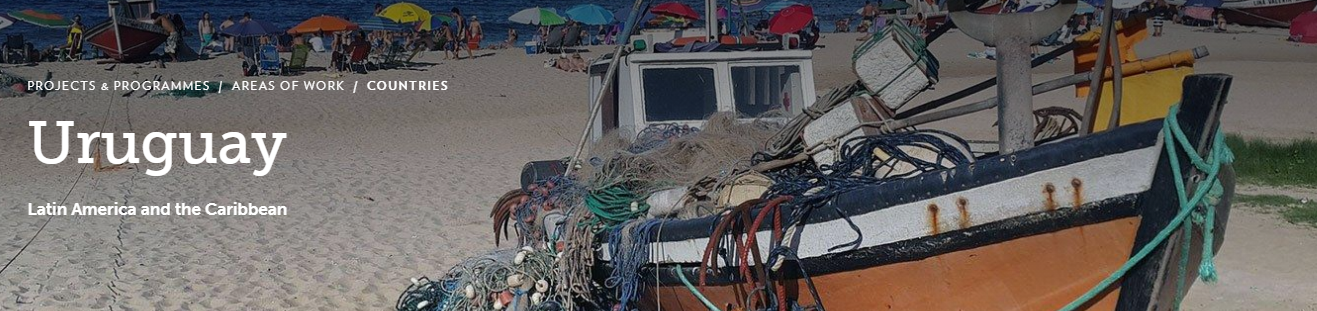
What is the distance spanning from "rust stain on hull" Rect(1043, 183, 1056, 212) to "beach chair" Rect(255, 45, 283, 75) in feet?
70.4

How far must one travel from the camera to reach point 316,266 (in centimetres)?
920

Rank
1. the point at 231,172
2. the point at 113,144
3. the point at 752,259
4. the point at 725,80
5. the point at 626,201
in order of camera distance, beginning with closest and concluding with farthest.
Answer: the point at 752,259 < the point at 626,201 < the point at 725,80 < the point at 231,172 < the point at 113,144

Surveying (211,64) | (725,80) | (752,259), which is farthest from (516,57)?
(752,259)

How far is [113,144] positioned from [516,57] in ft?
43.2

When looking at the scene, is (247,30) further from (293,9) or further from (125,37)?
(293,9)

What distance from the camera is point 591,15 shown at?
106 feet

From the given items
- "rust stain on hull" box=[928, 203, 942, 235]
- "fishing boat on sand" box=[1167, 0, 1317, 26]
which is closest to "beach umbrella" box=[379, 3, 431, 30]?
"fishing boat on sand" box=[1167, 0, 1317, 26]

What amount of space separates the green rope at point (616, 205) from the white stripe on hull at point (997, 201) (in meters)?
1.21

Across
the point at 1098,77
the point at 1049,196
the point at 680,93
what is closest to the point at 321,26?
the point at 680,93

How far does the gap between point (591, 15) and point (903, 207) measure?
28.0 m

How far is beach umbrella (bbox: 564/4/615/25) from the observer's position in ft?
105

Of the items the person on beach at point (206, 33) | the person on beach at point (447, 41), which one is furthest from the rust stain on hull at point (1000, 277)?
the person on beach at point (206, 33)

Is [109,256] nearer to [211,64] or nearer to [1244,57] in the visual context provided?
[211,64]

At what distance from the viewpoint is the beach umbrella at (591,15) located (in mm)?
31969
